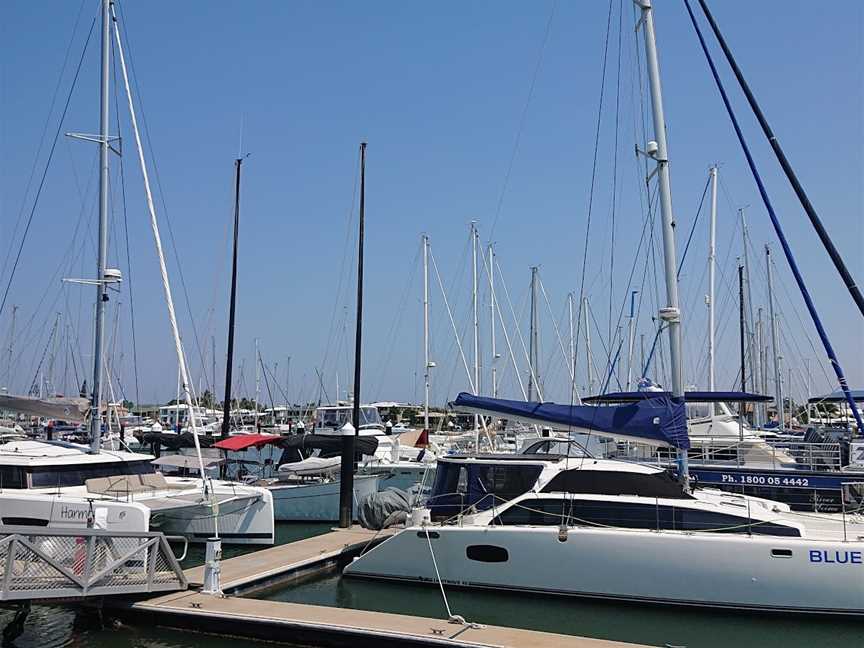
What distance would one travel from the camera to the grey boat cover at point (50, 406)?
20.1 metres

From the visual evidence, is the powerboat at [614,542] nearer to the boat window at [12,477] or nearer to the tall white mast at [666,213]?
the tall white mast at [666,213]

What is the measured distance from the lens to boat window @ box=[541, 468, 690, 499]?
1406 centimetres

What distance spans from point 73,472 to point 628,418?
1110 cm

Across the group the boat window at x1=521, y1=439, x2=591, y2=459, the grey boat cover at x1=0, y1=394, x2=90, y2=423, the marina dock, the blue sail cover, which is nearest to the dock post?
the marina dock

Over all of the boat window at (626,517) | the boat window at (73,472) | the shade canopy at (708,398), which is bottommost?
the boat window at (626,517)

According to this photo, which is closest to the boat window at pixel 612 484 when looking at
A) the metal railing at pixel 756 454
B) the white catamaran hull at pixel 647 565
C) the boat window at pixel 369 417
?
the white catamaran hull at pixel 647 565

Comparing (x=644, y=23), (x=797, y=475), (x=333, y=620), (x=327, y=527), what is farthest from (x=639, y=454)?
(x=333, y=620)

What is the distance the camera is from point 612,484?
46.5ft

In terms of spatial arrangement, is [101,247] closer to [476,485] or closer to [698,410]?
[476,485]

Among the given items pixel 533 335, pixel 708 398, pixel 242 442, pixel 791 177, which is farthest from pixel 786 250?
pixel 533 335

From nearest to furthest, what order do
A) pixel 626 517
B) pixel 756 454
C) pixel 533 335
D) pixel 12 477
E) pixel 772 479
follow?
pixel 626 517
pixel 12 477
pixel 772 479
pixel 756 454
pixel 533 335

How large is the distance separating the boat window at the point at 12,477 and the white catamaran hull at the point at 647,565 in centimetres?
750

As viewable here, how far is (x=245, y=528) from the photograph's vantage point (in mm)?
18328

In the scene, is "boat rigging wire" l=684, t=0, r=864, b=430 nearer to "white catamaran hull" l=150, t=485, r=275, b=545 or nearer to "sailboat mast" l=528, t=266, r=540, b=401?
"white catamaran hull" l=150, t=485, r=275, b=545
